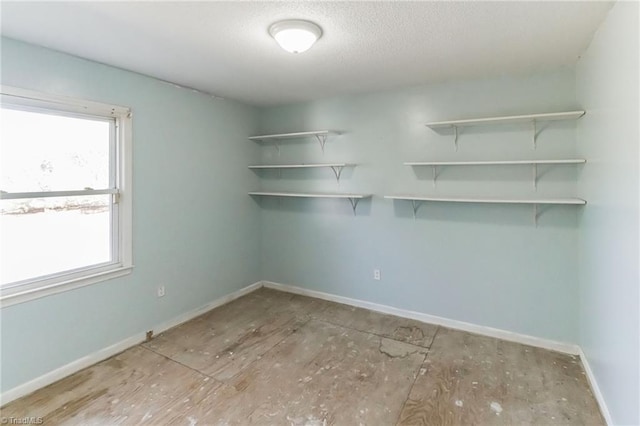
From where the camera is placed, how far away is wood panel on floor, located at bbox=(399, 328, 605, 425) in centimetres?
200

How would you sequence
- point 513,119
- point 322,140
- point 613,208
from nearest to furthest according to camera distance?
point 613,208 < point 513,119 < point 322,140

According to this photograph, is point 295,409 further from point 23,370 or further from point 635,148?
point 635,148

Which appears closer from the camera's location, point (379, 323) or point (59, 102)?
point (59, 102)

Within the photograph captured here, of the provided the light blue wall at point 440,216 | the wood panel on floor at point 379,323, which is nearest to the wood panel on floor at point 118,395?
the wood panel on floor at point 379,323

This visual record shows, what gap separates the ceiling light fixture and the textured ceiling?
4cm

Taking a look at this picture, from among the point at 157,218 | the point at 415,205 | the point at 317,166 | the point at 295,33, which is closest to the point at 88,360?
the point at 157,218

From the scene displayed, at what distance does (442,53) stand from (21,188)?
3.15 metres

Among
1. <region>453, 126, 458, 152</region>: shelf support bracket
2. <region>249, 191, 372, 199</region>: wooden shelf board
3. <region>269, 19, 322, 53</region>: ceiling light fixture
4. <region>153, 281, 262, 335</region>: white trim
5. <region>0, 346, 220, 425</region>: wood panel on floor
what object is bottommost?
<region>0, 346, 220, 425</region>: wood panel on floor

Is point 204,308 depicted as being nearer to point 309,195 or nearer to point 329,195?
point 309,195

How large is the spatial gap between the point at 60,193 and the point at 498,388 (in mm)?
3496

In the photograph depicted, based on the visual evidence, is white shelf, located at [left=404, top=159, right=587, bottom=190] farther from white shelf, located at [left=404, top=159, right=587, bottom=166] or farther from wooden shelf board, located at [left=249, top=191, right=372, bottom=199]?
wooden shelf board, located at [left=249, top=191, right=372, bottom=199]

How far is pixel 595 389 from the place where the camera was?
219cm

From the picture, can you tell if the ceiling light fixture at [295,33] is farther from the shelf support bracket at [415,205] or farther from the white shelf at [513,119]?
the shelf support bracket at [415,205]

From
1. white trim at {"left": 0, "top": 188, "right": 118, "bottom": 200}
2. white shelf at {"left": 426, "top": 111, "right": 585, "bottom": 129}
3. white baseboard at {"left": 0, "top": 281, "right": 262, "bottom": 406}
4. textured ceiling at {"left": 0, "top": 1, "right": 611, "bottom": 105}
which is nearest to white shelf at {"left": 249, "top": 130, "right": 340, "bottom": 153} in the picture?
textured ceiling at {"left": 0, "top": 1, "right": 611, "bottom": 105}
